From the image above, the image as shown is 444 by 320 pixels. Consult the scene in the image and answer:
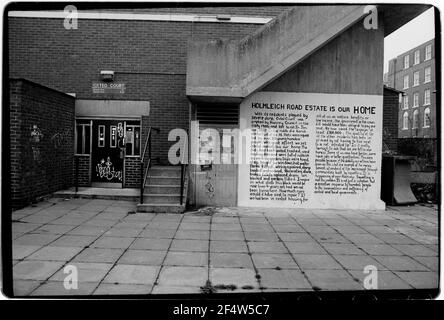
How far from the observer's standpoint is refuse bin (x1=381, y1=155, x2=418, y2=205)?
393 inches

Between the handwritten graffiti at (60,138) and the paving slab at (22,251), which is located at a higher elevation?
the handwritten graffiti at (60,138)

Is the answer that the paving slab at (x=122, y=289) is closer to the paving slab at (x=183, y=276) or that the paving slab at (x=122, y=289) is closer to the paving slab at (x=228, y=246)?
the paving slab at (x=183, y=276)

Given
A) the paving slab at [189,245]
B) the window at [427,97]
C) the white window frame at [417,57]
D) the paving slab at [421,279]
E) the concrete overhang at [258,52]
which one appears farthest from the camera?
the white window frame at [417,57]

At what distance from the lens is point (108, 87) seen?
Answer: 10.9 m

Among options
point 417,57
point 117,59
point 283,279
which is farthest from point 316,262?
point 417,57

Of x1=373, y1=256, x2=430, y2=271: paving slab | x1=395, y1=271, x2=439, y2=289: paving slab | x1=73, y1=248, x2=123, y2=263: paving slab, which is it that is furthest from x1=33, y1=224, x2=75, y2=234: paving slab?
x1=395, y1=271, x2=439, y2=289: paving slab

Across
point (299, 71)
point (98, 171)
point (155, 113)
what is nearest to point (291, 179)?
point (299, 71)

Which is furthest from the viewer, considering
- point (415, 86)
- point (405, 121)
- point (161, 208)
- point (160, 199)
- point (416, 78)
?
point (405, 121)

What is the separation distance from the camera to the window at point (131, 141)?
11.0 meters

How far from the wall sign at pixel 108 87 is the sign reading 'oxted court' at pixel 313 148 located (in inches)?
166

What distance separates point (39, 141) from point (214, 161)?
4.54 meters

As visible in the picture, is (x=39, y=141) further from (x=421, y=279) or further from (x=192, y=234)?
(x=421, y=279)

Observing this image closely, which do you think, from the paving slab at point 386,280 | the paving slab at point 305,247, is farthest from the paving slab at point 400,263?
the paving slab at point 305,247
